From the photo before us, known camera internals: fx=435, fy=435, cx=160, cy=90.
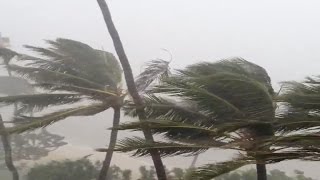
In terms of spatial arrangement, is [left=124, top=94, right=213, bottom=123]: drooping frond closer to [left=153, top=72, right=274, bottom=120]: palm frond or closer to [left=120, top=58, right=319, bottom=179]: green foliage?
[left=120, top=58, right=319, bottom=179]: green foliage

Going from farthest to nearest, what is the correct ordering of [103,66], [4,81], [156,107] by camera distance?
1. [4,81]
2. [103,66]
3. [156,107]

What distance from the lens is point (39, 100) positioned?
26.8 feet

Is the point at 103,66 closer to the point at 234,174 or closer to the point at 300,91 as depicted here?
the point at 300,91

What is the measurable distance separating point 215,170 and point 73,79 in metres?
4.73

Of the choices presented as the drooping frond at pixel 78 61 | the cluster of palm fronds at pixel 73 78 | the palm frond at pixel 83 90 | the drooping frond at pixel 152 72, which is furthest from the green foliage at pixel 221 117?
the drooping frond at pixel 78 61

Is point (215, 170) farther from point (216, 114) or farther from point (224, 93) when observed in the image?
point (224, 93)

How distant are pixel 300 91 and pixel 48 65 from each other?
5454 mm

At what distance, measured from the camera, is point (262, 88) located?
564 centimetres

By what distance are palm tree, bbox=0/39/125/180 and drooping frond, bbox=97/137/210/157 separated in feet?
8.58

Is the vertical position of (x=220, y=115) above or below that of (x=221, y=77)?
below

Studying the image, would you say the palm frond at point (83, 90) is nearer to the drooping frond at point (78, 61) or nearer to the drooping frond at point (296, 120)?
the drooping frond at point (78, 61)

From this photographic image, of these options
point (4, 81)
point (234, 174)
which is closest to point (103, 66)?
A: point (234, 174)

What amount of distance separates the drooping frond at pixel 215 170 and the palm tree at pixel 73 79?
356 cm

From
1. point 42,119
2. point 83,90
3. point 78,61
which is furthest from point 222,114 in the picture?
point 78,61
